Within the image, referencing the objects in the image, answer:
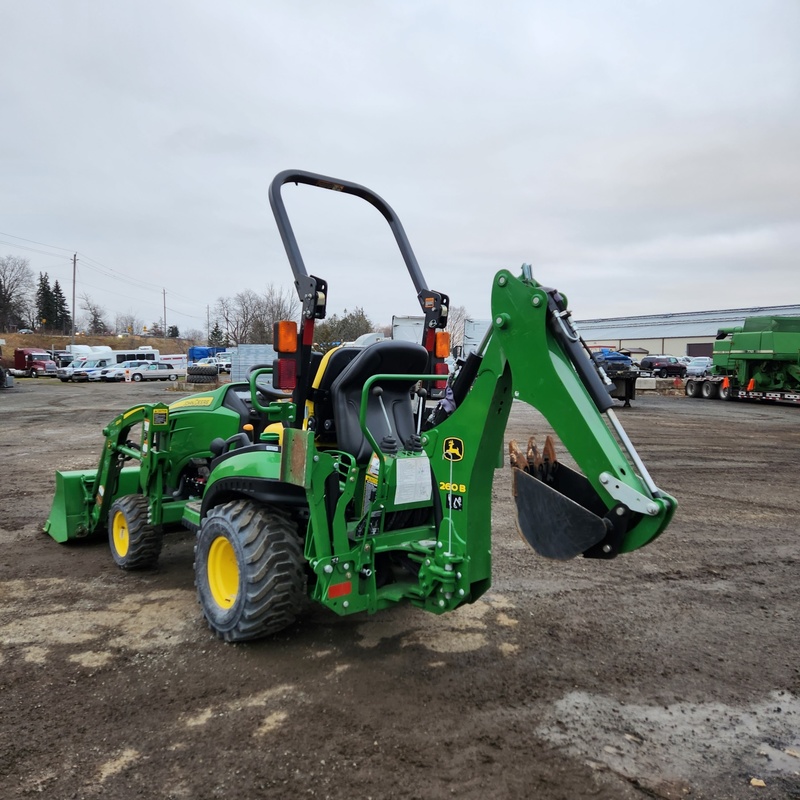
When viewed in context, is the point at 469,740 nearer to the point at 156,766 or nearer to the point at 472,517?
the point at 472,517

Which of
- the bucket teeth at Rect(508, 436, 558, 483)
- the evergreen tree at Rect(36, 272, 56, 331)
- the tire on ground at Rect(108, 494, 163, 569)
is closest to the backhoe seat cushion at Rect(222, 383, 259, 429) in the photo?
the tire on ground at Rect(108, 494, 163, 569)

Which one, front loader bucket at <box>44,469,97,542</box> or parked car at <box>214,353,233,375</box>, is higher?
parked car at <box>214,353,233,375</box>

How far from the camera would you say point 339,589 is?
11.4ft

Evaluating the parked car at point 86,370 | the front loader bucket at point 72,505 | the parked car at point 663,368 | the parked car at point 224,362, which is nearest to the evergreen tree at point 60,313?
the parked car at point 224,362

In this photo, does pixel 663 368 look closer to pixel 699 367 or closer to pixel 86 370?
pixel 699 367

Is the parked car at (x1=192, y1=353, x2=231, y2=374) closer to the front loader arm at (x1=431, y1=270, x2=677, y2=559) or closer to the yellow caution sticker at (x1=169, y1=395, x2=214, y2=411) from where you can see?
the yellow caution sticker at (x1=169, y1=395, x2=214, y2=411)

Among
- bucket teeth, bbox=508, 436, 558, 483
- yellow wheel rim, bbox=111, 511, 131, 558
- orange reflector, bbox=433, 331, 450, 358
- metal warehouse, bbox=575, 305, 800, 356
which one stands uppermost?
metal warehouse, bbox=575, 305, 800, 356

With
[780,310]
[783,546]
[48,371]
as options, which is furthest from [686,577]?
[780,310]

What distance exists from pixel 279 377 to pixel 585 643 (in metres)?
2.41

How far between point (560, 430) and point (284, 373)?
1519 millimetres

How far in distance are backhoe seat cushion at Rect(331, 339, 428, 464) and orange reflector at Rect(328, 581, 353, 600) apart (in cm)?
69

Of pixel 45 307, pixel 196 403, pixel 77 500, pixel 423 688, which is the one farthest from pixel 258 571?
pixel 45 307

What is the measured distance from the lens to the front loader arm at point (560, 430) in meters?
2.81

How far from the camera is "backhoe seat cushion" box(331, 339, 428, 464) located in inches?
150
